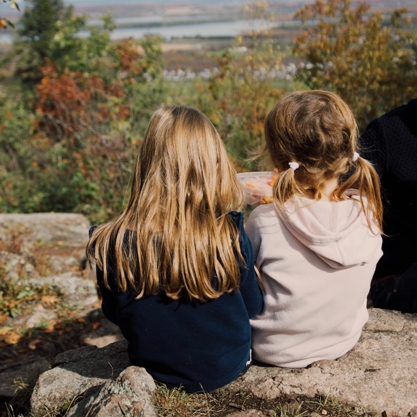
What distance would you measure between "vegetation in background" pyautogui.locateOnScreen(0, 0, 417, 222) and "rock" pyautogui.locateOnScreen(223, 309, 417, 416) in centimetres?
336

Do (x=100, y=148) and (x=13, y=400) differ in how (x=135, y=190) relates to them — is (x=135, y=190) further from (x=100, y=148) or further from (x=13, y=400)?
(x=100, y=148)

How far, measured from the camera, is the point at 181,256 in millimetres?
2016

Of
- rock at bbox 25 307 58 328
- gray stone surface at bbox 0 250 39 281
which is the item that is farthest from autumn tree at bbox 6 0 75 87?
rock at bbox 25 307 58 328

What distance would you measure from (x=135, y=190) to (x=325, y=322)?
3.33 ft

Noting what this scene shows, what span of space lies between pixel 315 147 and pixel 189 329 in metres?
0.92

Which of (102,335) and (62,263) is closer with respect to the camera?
(102,335)

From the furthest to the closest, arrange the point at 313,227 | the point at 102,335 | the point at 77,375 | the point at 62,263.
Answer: the point at 62,263 < the point at 102,335 < the point at 77,375 < the point at 313,227

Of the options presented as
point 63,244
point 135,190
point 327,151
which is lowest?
point 63,244

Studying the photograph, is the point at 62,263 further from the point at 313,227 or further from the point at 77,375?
the point at 313,227

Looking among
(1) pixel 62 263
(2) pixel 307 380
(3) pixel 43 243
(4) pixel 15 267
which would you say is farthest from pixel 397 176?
(3) pixel 43 243

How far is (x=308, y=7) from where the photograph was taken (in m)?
7.20

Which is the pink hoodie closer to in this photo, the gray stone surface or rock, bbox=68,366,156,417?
rock, bbox=68,366,156,417

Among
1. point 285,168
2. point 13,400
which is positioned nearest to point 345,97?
point 285,168

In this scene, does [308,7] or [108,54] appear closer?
[308,7]
